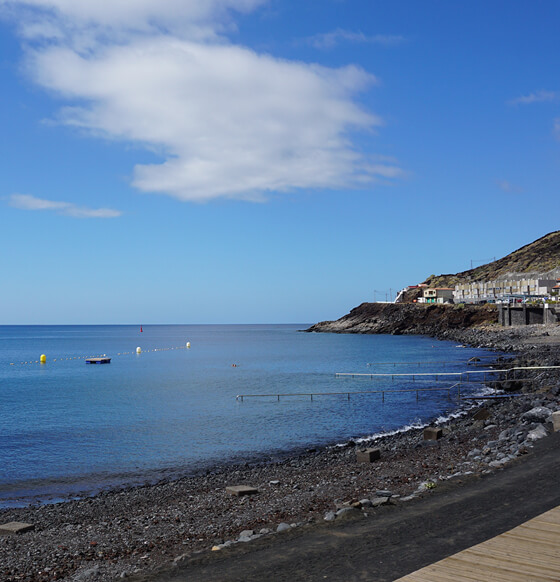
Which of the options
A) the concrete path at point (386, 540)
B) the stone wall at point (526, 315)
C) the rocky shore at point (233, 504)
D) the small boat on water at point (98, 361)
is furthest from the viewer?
the stone wall at point (526, 315)

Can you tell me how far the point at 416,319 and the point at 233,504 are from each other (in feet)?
511

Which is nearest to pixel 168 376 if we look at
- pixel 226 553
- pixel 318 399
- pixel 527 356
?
pixel 318 399

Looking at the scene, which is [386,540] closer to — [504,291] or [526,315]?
[526,315]

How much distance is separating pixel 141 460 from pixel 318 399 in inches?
826

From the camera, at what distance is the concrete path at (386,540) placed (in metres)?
8.69

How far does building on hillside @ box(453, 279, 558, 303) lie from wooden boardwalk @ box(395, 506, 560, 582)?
493 feet

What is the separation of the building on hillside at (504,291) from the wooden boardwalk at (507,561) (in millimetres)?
150219

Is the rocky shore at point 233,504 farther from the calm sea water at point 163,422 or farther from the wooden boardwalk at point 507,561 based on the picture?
the wooden boardwalk at point 507,561

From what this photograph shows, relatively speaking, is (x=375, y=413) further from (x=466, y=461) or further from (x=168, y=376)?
(x=168, y=376)

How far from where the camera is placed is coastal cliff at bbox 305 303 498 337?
14462 cm

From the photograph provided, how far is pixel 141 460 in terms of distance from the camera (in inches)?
1027

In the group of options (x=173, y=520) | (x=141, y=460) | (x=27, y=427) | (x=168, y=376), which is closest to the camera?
(x=173, y=520)

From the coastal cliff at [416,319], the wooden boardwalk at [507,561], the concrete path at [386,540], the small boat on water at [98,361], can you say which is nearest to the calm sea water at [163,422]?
the concrete path at [386,540]

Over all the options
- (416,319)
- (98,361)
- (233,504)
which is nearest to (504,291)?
(416,319)
